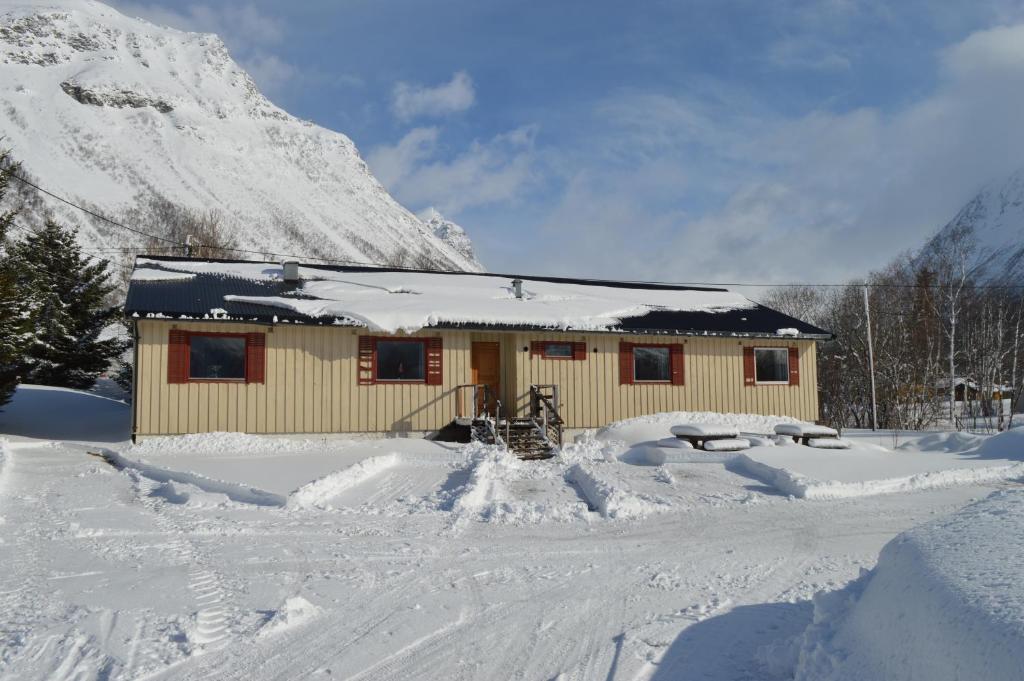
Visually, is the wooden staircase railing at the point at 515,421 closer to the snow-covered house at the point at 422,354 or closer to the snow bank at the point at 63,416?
the snow-covered house at the point at 422,354

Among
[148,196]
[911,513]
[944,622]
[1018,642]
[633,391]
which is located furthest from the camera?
[148,196]

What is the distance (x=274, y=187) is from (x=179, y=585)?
13991 cm

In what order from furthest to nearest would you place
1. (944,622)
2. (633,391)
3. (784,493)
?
(633,391) < (784,493) < (944,622)

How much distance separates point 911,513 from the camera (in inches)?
372

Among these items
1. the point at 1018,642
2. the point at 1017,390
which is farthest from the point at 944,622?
the point at 1017,390

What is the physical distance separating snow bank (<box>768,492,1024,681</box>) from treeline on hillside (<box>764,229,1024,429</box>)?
24.5 meters

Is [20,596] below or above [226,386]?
below

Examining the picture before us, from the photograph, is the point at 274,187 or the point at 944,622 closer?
the point at 944,622

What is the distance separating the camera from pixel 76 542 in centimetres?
730

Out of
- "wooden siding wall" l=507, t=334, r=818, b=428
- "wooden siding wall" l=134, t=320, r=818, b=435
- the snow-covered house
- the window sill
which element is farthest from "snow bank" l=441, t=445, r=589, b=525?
the window sill

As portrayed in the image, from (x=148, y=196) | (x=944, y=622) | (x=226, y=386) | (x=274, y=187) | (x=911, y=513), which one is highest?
(x=274, y=187)

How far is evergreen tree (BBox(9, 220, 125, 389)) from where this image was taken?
73.7ft

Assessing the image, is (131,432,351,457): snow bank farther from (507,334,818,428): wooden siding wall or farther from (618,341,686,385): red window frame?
(618,341,686,385): red window frame

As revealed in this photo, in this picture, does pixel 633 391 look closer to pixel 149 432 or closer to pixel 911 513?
pixel 911 513
